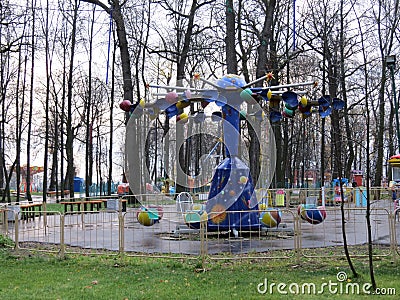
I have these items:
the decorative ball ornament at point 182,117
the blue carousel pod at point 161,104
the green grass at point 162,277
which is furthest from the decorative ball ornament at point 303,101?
the green grass at point 162,277

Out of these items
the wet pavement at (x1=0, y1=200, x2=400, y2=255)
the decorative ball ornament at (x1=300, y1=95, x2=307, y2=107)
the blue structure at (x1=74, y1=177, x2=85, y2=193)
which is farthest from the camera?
the blue structure at (x1=74, y1=177, x2=85, y2=193)

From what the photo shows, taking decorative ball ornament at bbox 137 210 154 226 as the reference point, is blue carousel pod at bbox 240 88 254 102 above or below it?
above

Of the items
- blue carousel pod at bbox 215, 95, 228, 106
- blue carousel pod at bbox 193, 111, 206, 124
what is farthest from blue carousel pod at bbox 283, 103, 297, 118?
blue carousel pod at bbox 193, 111, 206, 124

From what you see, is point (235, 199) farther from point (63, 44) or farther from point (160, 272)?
point (63, 44)

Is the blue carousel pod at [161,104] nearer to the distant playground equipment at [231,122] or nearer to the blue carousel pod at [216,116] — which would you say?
the distant playground equipment at [231,122]

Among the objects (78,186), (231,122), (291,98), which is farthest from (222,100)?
(78,186)

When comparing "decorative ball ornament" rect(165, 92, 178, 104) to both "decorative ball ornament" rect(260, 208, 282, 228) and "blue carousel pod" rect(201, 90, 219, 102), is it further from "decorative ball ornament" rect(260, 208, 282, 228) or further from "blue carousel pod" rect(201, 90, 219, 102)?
"decorative ball ornament" rect(260, 208, 282, 228)

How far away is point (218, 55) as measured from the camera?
31.3m
